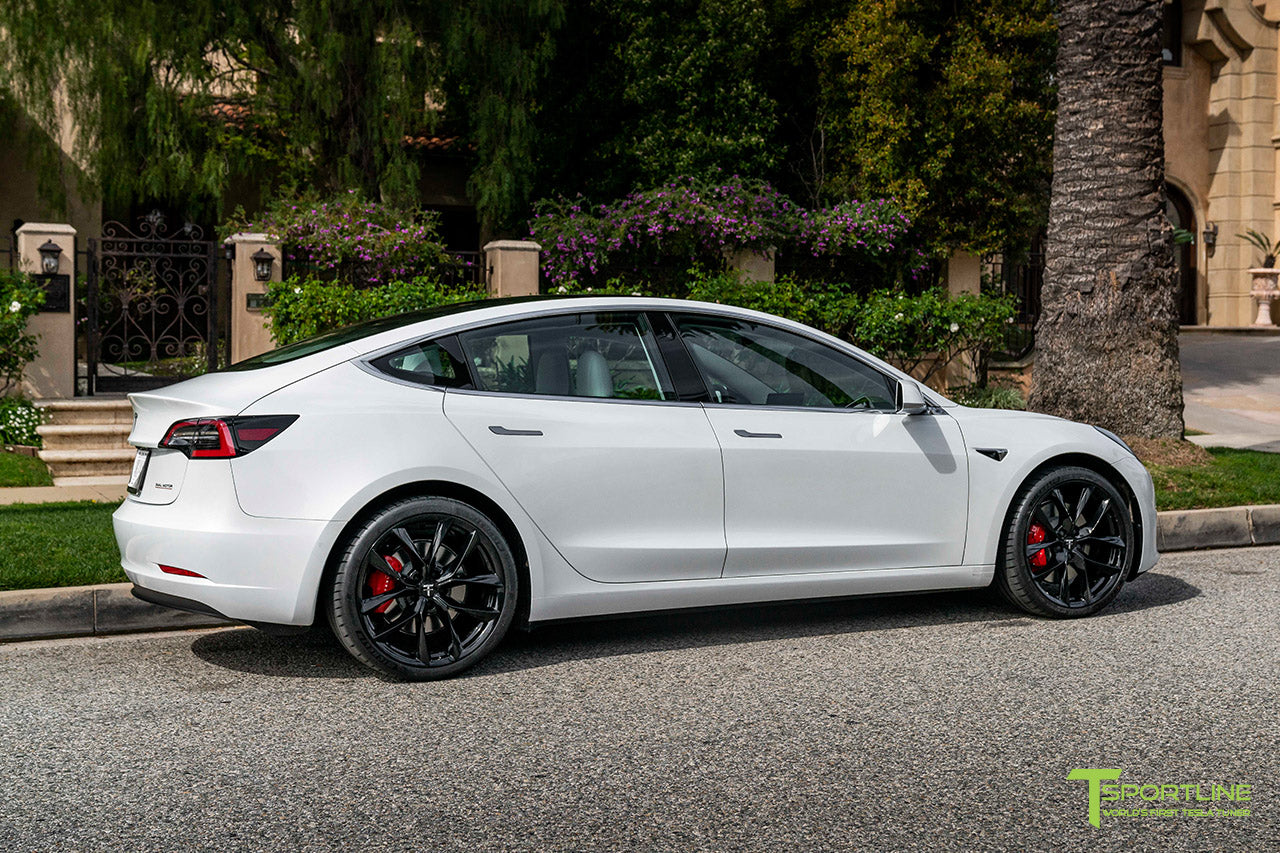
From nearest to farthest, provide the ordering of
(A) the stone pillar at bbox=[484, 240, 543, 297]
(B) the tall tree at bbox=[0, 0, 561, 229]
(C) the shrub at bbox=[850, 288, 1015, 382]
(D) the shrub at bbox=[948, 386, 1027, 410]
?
(A) the stone pillar at bbox=[484, 240, 543, 297] → (D) the shrub at bbox=[948, 386, 1027, 410] → (C) the shrub at bbox=[850, 288, 1015, 382] → (B) the tall tree at bbox=[0, 0, 561, 229]

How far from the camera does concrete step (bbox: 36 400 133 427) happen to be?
1270 cm

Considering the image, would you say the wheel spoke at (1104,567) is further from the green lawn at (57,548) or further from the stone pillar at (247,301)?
the stone pillar at (247,301)

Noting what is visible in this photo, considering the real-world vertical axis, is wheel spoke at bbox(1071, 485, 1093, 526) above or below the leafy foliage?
below

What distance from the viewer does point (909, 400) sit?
241 inches

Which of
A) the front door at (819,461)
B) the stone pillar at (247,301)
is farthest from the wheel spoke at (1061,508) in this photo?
the stone pillar at (247,301)

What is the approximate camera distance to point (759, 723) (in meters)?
4.75

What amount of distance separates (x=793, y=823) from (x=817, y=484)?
2.38 meters

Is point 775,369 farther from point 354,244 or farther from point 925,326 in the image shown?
point 925,326

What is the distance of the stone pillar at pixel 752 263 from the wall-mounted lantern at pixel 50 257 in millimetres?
7545

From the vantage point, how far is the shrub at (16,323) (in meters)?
12.7

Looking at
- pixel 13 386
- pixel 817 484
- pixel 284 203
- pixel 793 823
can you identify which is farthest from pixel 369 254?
pixel 793 823

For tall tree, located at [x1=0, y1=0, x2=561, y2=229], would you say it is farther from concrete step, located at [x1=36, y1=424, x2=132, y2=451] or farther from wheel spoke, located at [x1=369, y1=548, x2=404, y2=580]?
wheel spoke, located at [x1=369, y1=548, x2=404, y2=580]

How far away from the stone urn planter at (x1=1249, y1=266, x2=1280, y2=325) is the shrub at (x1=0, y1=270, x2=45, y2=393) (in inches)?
952

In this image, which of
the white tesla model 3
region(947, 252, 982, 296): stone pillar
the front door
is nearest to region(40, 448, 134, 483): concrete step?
the white tesla model 3
